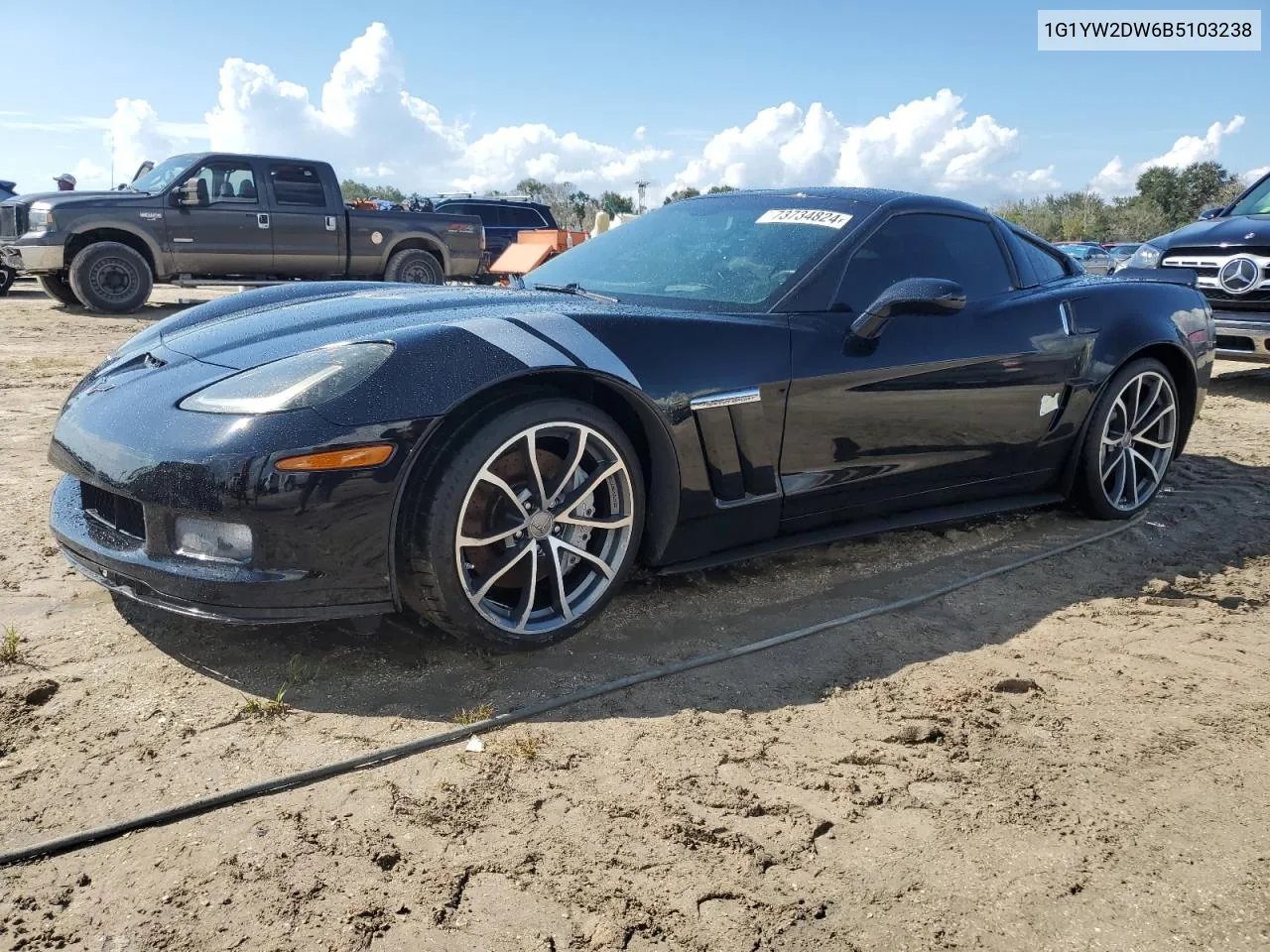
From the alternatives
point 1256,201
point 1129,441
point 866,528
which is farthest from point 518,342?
point 1256,201

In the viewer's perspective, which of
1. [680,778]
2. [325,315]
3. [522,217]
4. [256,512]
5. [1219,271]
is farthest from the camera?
[522,217]

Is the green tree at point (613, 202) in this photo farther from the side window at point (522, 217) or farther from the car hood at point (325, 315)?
the car hood at point (325, 315)

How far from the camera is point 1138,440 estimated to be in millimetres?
4445

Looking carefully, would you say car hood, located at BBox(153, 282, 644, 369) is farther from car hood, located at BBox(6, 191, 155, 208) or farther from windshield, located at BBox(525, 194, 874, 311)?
car hood, located at BBox(6, 191, 155, 208)

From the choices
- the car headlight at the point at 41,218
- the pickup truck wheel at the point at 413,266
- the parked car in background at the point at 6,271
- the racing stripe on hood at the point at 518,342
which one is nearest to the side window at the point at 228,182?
the car headlight at the point at 41,218

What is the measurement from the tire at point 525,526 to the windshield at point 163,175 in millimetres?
10268

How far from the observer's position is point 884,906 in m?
1.84

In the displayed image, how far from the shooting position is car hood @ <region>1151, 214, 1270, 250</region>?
25.9ft

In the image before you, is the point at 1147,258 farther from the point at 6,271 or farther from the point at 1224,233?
the point at 6,271

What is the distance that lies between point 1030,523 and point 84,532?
3.57 metres

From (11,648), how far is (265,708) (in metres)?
0.80

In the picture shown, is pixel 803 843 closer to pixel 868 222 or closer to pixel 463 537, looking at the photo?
pixel 463 537

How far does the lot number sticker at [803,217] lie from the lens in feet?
11.7

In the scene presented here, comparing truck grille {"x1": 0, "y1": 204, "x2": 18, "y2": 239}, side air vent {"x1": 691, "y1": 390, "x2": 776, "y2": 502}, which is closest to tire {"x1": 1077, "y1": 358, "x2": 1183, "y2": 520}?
side air vent {"x1": 691, "y1": 390, "x2": 776, "y2": 502}
